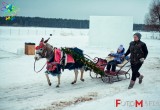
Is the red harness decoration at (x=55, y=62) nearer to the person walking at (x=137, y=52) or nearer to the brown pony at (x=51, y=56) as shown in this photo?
the brown pony at (x=51, y=56)

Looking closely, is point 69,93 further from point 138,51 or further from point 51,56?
point 138,51

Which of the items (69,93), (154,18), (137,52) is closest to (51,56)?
(69,93)

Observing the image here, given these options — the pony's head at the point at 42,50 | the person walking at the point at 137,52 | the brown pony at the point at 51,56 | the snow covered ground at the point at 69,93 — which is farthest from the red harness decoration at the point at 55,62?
the person walking at the point at 137,52

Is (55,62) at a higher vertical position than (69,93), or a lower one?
higher

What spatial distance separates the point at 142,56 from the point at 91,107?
298 centimetres

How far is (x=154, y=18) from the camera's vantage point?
160ft

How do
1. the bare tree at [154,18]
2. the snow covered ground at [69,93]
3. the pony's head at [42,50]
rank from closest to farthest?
the snow covered ground at [69,93] → the pony's head at [42,50] → the bare tree at [154,18]

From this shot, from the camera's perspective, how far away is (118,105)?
651cm

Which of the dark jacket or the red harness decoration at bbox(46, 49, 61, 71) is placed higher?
the dark jacket

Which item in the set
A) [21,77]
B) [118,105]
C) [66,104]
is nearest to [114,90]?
[118,105]

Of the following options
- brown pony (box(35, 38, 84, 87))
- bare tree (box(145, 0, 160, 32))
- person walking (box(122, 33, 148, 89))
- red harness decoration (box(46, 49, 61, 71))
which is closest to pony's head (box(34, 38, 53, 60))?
brown pony (box(35, 38, 84, 87))

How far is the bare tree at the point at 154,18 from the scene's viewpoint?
159ft

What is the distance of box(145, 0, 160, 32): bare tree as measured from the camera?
48.6 metres

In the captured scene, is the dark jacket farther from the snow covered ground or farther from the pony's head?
the pony's head
